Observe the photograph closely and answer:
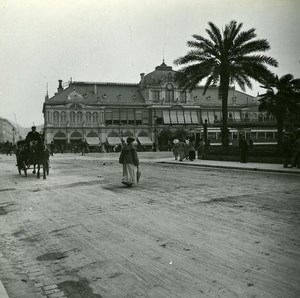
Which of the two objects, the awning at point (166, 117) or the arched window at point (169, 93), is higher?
the arched window at point (169, 93)

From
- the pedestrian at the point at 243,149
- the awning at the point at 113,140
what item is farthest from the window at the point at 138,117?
the pedestrian at the point at 243,149

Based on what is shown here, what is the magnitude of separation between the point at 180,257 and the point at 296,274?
1.36 m

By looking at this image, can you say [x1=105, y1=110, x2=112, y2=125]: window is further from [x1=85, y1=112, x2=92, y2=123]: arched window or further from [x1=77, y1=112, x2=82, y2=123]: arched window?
[x1=77, y1=112, x2=82, y2=123]: arched window

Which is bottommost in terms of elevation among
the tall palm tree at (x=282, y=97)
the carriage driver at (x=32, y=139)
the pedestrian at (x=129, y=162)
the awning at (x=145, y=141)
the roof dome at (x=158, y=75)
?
the pedestrian at (x=129, y=162)

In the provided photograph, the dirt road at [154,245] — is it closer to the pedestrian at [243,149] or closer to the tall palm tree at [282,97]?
the pedestrian at [243,149]

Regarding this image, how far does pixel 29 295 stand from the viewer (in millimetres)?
4129

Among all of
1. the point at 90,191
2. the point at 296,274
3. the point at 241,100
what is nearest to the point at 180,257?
the point at 296,274

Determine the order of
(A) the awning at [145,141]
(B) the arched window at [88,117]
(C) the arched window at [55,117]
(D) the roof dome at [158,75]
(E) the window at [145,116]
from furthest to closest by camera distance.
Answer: (E) the window at [145,116] → (D) the roof dome at [158,75] → (A) the awning at [145,141] → (B) the arched window at [88,117] → (C) the arched window at [55,117]

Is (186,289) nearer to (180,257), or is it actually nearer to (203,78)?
(180,257)

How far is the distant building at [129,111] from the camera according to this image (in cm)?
7075

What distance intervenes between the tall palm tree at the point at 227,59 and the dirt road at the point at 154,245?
53.5 feet

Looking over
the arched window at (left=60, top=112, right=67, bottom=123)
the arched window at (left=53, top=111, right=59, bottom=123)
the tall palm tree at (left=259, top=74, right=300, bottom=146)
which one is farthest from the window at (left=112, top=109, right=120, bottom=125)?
the tall palm tree at (left=259, top=74, right=300, bottom=146)

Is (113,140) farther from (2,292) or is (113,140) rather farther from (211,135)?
(2,292)

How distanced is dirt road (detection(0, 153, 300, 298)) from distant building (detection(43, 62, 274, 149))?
200 feet
